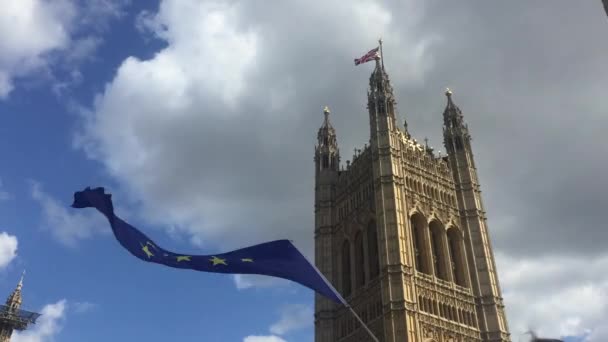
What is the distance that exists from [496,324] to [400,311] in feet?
35.8

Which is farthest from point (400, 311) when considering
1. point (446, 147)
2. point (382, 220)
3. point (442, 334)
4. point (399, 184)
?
point (446, 147)

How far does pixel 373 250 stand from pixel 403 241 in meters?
4.50

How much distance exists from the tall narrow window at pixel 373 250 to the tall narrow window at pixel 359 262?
1740mm

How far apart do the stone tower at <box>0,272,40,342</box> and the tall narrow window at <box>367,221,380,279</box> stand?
5069cm

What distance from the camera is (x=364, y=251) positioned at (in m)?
57.2

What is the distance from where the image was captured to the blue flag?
19891 millimetres

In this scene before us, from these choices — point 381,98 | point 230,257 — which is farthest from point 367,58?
point 230,257

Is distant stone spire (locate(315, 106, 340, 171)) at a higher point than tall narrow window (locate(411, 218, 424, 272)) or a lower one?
higher

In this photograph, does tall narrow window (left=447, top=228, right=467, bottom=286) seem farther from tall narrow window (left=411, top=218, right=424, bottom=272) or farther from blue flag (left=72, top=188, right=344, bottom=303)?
blue flag (left=72, top=188, right=344, bottom=303)

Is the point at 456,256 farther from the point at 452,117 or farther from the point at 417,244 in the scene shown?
the point at 452,117

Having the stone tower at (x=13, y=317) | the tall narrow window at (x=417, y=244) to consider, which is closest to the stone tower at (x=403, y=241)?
the tall narrow window at (x=417, y=244)

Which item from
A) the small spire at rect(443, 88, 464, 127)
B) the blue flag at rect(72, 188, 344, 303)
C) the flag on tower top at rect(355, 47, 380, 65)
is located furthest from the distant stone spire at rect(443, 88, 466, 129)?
the blue flag at rect(72, 188, 344, 303)

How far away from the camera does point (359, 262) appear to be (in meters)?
58.5

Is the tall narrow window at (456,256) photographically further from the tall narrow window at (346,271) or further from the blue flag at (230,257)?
the blue flag at (230,257)
